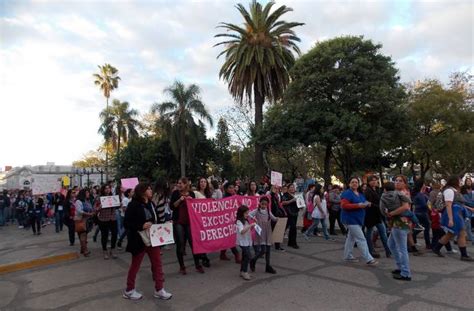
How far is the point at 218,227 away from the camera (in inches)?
331

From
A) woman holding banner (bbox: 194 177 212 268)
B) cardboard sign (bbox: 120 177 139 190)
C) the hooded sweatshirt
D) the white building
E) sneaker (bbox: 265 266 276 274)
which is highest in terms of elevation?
the white building

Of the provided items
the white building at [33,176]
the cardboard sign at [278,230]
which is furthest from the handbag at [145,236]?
the white building at [33,176]

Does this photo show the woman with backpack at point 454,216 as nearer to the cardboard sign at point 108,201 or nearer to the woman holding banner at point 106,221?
the cardboard sign at point 108,201

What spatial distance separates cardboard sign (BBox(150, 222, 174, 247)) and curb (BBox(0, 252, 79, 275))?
14.2 ft

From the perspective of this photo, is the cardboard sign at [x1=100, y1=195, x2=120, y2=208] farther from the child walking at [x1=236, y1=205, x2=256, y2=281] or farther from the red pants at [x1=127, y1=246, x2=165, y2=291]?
the child walking at [x1=236, y1=205, x2=256, y2=281]

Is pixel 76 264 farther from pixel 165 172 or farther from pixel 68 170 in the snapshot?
pixel 68 170

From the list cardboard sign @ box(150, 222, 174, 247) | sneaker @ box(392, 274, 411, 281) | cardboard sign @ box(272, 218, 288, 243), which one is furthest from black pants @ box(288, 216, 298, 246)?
cardboard sign @ box(150, 222, 174, 247)

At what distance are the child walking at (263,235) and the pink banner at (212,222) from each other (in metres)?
1.14

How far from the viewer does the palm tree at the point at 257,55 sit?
91.6 ft

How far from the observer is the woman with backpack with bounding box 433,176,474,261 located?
7969 mm

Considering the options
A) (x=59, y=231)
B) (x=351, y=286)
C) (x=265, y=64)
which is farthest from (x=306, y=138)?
(x=351, y=286)

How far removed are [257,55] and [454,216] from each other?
70.1 ft

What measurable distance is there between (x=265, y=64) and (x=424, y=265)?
72.1 feet

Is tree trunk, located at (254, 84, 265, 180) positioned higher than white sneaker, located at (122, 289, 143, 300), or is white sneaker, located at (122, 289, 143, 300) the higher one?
tree trunk, located at (254, 84, 265, 180)
